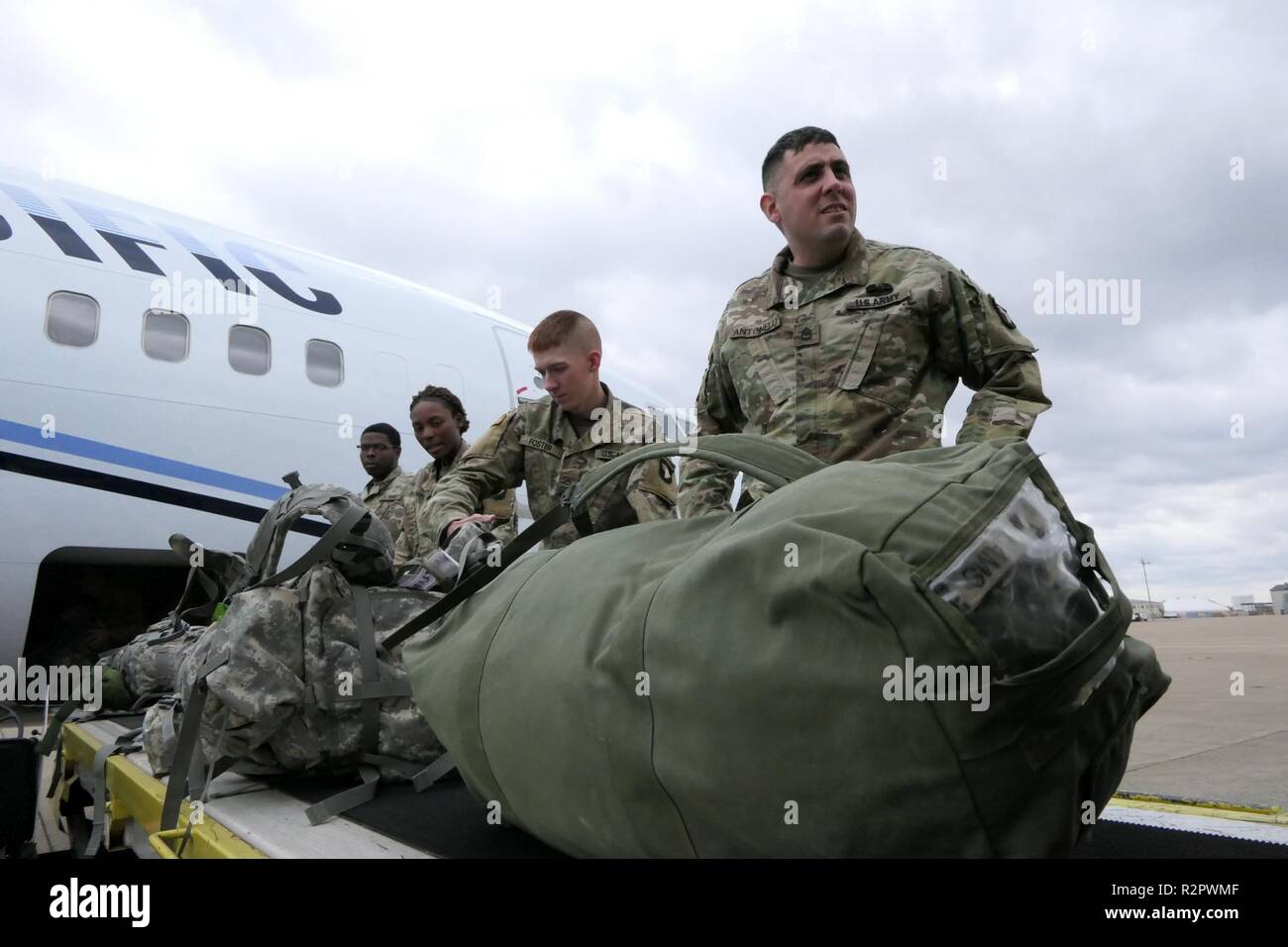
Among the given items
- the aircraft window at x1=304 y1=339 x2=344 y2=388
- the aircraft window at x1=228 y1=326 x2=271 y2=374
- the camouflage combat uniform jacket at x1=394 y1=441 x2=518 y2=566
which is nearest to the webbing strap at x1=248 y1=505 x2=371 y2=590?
the camouflage combat uniform jacket at x1=394 y1=441 x2=518 y2=566

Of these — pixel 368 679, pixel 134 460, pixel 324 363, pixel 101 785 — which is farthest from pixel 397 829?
pixel 324 363

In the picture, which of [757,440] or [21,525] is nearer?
[757,440]

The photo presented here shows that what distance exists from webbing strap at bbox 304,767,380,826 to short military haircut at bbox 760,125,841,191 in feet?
5.27

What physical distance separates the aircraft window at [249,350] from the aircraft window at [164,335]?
26cm

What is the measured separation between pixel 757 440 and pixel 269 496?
15.3 feet

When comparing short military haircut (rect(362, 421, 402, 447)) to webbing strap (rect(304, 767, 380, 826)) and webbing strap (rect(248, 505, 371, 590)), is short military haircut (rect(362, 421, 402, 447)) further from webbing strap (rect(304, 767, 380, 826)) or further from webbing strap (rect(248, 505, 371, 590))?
webbing strap (rect(304, 767, 380, 826))

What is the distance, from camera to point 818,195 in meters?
2.09

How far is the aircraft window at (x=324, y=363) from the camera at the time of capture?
18.5 feet

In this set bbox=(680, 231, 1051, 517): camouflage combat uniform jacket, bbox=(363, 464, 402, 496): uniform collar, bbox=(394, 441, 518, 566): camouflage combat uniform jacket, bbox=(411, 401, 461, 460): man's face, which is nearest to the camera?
bbox=(680, 231, 1051, 517): camouflage combat uniform jacket

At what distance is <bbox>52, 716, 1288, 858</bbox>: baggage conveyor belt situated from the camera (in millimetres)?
1314

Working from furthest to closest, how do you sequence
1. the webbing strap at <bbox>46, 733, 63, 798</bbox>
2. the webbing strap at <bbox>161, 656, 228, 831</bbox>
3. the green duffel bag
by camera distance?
the webbing strap at <bbox>46, 733, 63, 798</bbox> < the webbing strap at <bbox>161, 656, 228, 831</bbox> < the green duffel bag
